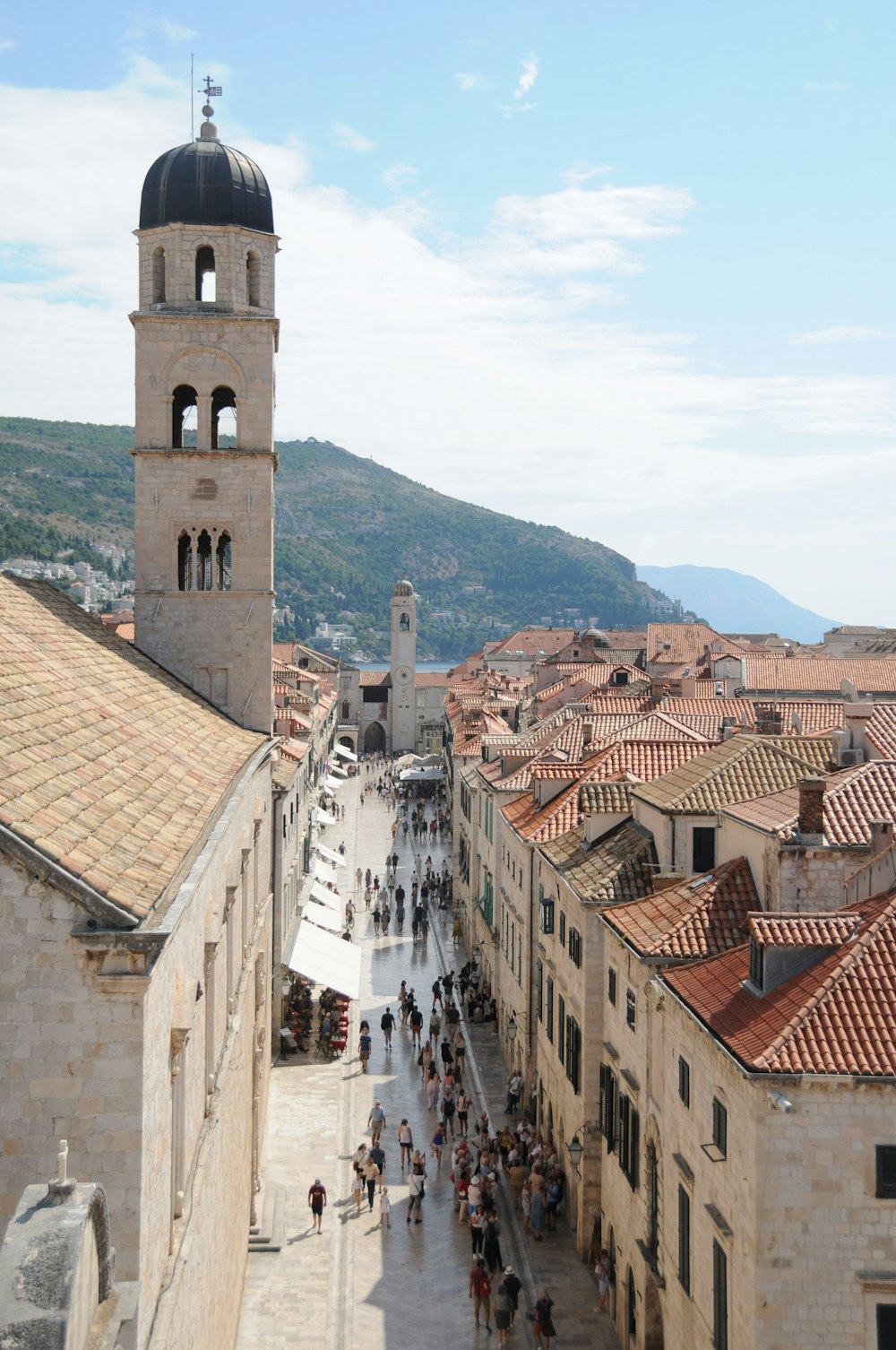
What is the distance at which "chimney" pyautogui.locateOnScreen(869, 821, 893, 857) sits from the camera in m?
19.4

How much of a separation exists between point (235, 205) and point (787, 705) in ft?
75.5

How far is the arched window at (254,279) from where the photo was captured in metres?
30.2

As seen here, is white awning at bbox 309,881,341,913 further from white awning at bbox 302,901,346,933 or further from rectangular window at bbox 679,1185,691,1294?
rectangular window at bbox 679,1185,691,1294

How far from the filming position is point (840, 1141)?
14742 mm

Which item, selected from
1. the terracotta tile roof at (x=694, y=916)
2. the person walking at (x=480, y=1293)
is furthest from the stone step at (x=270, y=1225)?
the terracotta tile roof at (x=694, y=916)

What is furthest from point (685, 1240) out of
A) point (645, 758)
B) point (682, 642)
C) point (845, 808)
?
point (682, 642)

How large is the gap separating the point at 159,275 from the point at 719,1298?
23.2m

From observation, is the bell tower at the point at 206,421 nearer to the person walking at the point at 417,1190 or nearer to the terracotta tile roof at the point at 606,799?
the terracotta tile roof at the point at 606,799

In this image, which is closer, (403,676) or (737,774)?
(737,774)

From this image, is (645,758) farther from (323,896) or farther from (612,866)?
(323,896)

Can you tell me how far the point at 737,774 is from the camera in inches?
990

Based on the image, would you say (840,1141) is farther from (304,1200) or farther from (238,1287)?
(304,1200)

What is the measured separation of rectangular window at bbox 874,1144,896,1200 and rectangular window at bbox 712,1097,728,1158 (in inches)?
69.8

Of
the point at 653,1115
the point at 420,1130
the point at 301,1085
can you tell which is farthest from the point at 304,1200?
the point at 653,1115
